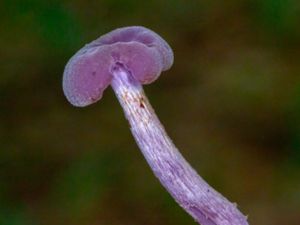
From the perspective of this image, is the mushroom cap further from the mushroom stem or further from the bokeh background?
the bokeh background

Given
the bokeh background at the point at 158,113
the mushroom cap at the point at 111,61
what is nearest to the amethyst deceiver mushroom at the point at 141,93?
the mushroom cap at the point at 111,61

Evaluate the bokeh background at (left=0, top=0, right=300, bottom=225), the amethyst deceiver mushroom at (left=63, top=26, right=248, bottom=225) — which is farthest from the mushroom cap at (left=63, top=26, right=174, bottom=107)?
the bokeh background at (left=0, top=0, right=300, bottom=225)

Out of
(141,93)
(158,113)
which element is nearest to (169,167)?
(141,93)

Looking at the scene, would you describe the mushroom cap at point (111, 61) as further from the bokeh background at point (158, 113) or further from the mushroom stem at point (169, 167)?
the bokeh background at point (158, 113)

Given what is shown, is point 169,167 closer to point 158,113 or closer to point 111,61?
point 111,61

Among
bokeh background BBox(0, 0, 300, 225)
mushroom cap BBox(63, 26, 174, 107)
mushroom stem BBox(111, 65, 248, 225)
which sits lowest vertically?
mushroom stem BBox(111, 65, 248, 225)

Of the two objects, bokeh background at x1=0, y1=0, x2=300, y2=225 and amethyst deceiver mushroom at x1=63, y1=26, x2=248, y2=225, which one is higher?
bokeh background at x1=0, y1=0, x2=300, y2=225

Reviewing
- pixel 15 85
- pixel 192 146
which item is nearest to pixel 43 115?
pixel 15 85
